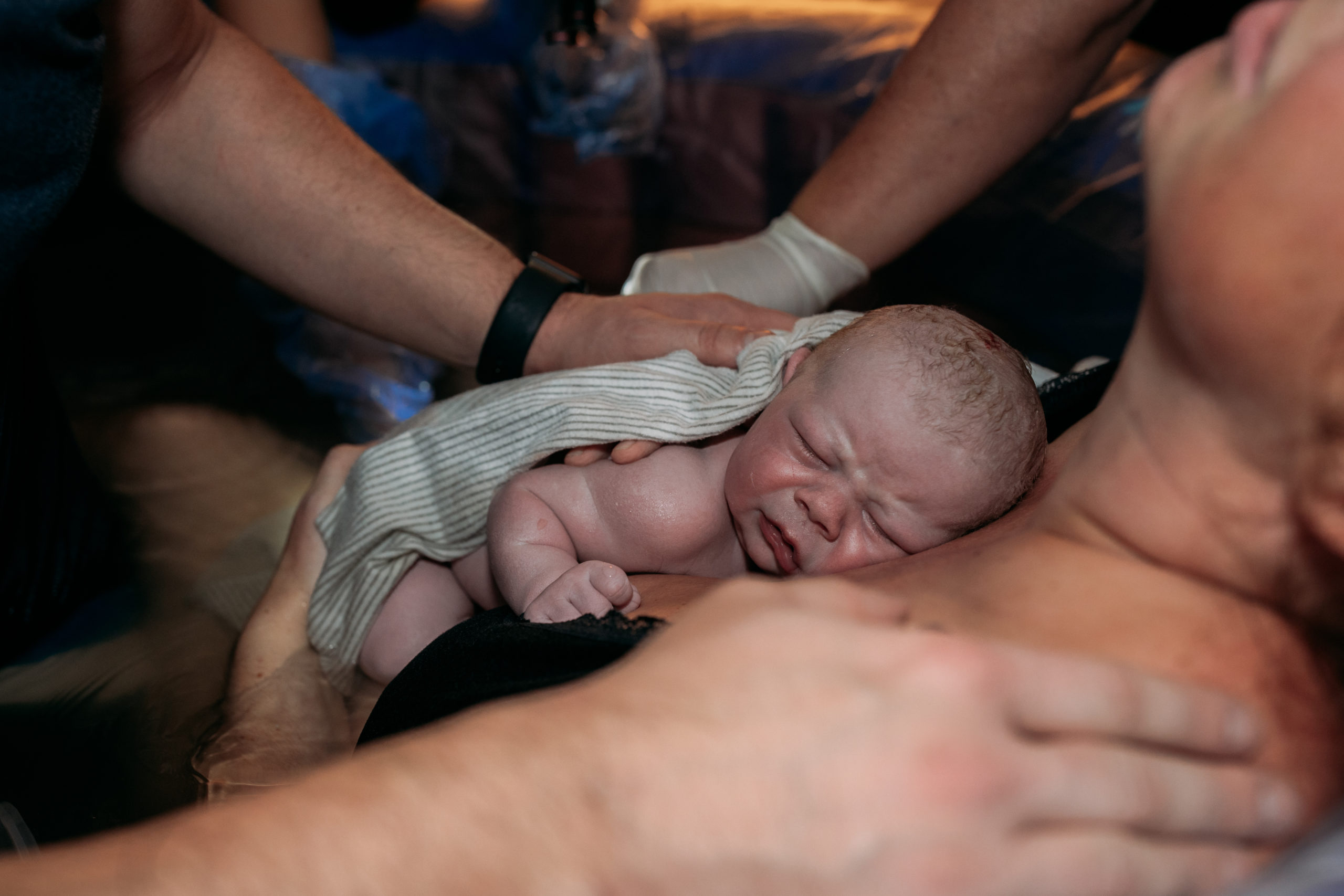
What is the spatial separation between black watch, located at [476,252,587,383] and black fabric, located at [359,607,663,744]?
56 centimetres

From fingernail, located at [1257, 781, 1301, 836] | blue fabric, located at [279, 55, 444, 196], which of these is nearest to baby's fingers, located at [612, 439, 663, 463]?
fingernail, located at [1257, 781, 1301, 836]

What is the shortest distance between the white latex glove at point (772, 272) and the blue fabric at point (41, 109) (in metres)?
0.82

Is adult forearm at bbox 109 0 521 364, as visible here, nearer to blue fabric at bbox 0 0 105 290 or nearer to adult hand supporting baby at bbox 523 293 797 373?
adult hand supporting baby at bbox 523 293 797 373

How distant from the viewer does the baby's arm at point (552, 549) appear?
83 cm

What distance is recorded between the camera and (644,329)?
1124mm

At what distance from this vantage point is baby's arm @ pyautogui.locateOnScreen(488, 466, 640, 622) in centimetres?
83

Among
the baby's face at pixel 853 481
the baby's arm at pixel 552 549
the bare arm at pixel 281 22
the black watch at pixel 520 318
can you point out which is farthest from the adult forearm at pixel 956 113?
the bare arm at pixel 281 22

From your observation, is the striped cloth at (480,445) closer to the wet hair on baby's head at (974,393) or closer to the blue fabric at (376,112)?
the wet hair on baby's head at (974,393)

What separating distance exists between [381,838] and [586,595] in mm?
447

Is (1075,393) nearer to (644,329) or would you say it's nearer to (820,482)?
(820,482)

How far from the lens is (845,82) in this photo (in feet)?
6.86

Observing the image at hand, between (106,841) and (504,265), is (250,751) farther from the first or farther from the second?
(504,265)

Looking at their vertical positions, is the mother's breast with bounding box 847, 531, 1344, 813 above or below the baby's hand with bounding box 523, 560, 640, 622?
above

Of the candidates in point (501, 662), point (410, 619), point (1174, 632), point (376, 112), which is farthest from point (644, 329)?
point (376, 112)
